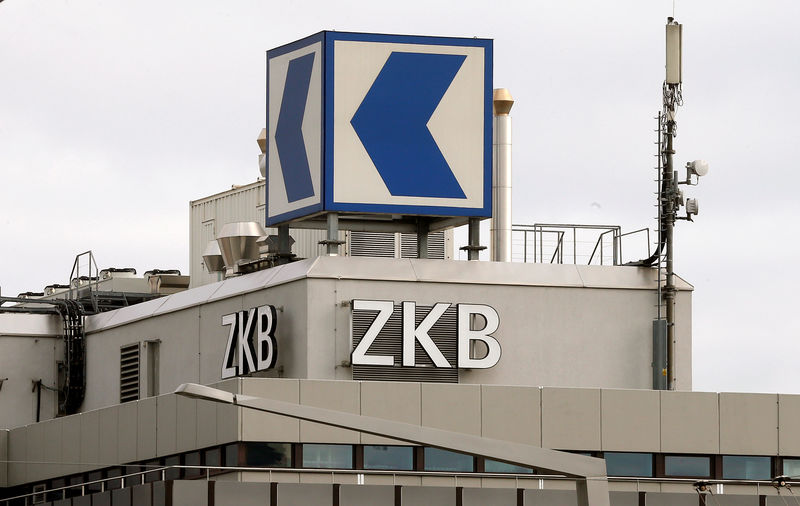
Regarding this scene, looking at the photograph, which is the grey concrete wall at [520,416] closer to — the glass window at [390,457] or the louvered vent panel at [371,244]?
the glass window at [390,457]

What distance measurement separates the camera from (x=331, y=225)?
53.1 m

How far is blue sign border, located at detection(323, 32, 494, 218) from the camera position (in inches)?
2080

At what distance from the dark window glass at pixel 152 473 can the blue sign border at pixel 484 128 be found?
8.17 m

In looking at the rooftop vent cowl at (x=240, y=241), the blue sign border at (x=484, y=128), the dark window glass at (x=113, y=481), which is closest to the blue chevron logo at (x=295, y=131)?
the blue sign border at (x=484, y=128)

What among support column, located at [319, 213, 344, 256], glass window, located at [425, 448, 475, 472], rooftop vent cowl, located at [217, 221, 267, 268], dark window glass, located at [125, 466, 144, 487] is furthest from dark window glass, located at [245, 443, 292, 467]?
rooftop vent cowl, located at [217, 221, 267, 268]

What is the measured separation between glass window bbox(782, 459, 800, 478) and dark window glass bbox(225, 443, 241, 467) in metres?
14.1

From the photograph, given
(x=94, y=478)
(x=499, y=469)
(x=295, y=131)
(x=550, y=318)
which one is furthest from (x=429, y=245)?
(x=499, y=469)

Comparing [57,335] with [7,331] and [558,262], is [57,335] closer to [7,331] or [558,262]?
[7,331]

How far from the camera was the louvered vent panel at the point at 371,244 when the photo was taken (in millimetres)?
61000

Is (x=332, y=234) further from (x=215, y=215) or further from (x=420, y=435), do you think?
(x=420, y=435)

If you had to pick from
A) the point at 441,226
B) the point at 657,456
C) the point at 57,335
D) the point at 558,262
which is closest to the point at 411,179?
the point at 441,226

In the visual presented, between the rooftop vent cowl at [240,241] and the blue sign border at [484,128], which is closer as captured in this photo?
the blue sign border at [484,128]

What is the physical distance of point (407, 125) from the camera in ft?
176

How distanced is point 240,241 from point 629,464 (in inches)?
620
